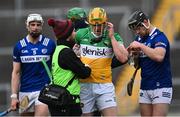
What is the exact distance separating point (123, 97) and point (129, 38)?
4.73ft

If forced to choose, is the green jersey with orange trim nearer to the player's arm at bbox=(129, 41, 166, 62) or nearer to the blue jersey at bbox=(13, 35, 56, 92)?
the player's arm at bbox=(129, 41, 166, 62)

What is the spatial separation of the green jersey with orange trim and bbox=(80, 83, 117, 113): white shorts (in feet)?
0.25

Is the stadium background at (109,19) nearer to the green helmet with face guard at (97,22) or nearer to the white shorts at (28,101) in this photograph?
the white shorts at (28,101)

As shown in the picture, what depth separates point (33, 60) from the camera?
1073cm

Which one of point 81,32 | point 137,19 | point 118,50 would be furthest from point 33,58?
point 137,19

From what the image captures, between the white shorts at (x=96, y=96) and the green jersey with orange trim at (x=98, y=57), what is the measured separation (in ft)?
0.25

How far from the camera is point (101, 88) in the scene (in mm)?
9852

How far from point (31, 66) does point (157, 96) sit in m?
1.90

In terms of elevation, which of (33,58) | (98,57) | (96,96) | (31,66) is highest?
(98,57)

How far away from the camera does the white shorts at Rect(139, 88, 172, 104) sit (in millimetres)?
9883

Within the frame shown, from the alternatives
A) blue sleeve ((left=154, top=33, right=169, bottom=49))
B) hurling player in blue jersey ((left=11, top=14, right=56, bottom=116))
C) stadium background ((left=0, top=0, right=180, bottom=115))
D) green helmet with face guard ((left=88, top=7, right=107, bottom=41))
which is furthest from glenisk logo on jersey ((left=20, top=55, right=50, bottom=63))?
Answer: stadium background ((left=0, top=0, right=180, bottom=115))

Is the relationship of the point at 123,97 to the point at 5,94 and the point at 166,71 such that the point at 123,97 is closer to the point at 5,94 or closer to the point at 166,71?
the point at 5,94

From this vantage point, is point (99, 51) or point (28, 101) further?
point (28, 101)

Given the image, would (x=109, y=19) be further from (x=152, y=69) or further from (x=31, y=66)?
(x=152, y=69)
